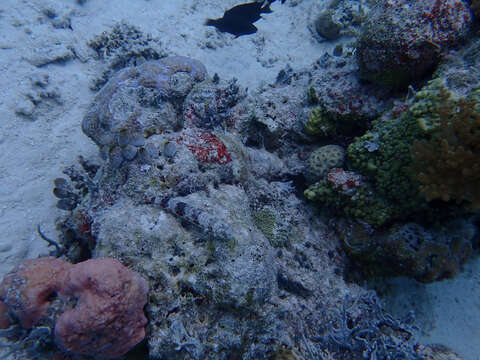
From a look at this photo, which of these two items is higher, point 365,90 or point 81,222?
point 365,90

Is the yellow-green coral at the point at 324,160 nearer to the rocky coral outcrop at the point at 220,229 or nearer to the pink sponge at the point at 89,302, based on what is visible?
the rocky coral outcrop at the point at 220,229

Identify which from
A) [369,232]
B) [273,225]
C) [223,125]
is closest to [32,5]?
[223,125]

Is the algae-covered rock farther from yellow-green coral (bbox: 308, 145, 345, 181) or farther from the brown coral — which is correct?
yellow-green coral (bbox: 308, 145, 345, 181)

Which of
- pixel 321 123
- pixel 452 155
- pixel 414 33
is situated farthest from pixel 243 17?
pixel 452 155

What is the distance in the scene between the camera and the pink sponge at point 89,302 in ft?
6.34

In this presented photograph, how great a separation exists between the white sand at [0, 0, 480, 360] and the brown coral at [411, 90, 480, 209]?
5.16 ft

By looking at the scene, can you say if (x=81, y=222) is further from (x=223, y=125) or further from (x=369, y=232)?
(x=369, y=232)

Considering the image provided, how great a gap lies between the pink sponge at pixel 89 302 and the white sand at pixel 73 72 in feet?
4.21

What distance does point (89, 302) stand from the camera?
1951 millimetres

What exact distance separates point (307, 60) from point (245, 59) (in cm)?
173

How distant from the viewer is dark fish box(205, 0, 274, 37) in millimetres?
5230

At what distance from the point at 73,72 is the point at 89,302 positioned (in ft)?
17.5

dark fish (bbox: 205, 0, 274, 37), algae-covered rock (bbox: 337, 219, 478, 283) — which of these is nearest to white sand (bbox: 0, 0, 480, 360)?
algae-covered rock (bbox: 337, 219, 478, 283)

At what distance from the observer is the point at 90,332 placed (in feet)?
6.33
